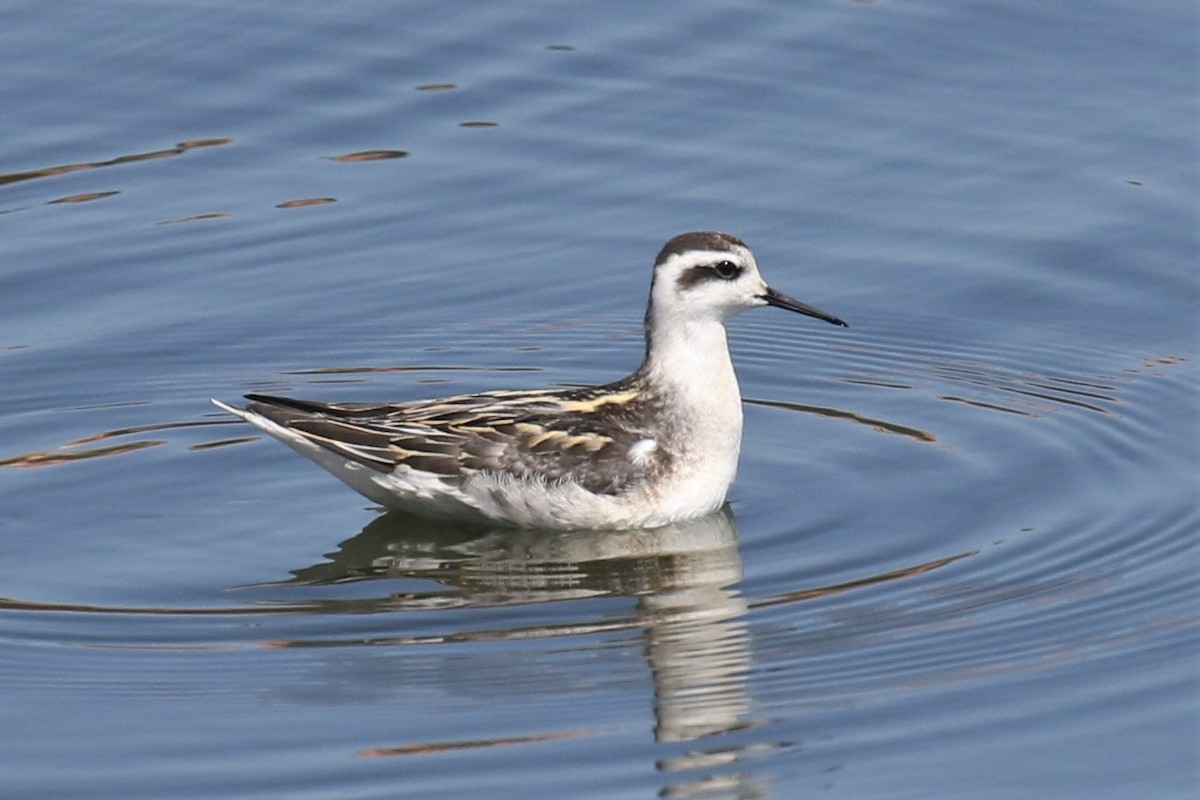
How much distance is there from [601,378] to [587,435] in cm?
201

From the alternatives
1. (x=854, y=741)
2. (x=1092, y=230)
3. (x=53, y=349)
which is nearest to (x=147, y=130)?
(x=53, y=349)

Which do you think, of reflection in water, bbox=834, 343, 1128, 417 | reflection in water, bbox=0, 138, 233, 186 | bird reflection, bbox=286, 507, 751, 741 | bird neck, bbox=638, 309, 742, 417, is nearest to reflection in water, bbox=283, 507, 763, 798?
bird reflection, bbox=286, 507, 751, 741

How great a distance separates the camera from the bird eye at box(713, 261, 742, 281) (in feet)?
44.7

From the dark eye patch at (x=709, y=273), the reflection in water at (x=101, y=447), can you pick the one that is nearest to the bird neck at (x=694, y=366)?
the dark eye patch at (x=709, y=273)

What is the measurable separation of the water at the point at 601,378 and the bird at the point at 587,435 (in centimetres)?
22

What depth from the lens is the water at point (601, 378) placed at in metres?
10.7

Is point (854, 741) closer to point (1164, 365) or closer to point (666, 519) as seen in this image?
point (666, 519)

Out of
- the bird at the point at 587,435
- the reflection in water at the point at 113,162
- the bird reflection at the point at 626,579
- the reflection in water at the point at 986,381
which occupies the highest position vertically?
the reflection in water at the point at 113,162

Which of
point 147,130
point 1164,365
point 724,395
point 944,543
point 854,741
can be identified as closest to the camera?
point 854,741

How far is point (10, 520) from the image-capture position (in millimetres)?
13492

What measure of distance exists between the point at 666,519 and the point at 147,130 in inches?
282

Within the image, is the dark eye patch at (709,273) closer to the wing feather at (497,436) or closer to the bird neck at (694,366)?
the bird neck at (694,366)

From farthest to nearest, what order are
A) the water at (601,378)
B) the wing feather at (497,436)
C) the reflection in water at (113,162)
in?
the reflection in water at (113,162), the wing feather at (497,436), the water at (601,378)

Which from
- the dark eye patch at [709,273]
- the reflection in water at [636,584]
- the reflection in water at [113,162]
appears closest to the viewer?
the reflection in water at [636,584]
